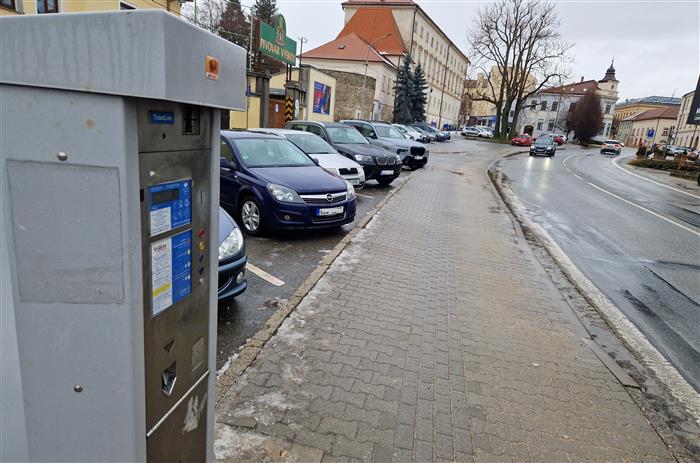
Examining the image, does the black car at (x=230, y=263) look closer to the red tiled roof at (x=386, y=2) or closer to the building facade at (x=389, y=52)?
the building facade at (x=389, y=52)

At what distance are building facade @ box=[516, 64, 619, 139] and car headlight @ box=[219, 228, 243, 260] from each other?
101 m

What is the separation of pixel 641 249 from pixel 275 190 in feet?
23.0

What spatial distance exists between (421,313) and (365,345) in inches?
40.3

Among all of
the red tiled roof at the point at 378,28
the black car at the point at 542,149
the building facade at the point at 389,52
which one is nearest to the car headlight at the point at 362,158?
the black car at the point at 542,149

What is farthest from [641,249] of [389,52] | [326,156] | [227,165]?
[389,52]

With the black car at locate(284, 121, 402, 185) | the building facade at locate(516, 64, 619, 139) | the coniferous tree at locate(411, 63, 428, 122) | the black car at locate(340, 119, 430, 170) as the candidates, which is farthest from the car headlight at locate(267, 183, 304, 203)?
the building facade at locate(516, 64, 619, 139)

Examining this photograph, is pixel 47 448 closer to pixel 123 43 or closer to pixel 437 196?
pixel 123 43

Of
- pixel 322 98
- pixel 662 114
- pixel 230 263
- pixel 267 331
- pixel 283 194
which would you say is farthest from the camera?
pixel 662 114

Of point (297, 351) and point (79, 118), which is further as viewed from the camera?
point (297, 351)

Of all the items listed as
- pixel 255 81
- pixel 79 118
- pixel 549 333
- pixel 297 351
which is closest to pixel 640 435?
pixel 549 333

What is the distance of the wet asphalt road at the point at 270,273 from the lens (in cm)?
403

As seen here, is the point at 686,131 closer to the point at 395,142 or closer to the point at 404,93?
the point at 404,93

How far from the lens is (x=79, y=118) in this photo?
128cm

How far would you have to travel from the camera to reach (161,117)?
57.0 inches
